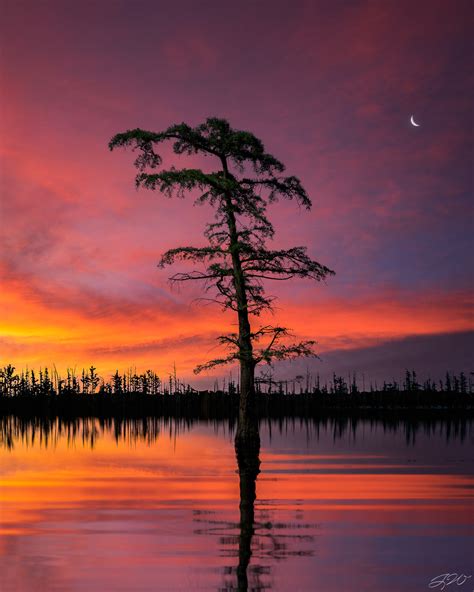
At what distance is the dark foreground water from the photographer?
11.4m

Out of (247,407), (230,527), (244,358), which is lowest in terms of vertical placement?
(230,527)

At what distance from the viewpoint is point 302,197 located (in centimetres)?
3697

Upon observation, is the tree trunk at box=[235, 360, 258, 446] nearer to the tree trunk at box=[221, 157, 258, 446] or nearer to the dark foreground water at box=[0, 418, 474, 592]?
the tree trunk at box=[221, 157, 258, 446]

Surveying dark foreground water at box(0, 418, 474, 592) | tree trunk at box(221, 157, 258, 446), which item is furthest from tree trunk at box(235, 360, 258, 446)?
dark foreground water at box(0, 418, 474, 592)

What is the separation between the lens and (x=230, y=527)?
49.9 ft

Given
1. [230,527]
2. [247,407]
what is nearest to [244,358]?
[247,407]

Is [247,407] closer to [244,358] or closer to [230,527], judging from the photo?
[244,358]

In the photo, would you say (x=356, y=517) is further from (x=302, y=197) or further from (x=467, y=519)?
(x=302, y=197)

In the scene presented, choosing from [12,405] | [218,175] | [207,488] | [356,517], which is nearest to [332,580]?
[356,517]

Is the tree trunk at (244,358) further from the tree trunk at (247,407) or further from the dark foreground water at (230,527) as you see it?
the dark foreground water at (230,527)

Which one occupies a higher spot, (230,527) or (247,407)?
(247,407)

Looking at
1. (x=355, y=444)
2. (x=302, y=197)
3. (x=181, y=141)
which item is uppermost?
(x=181, y=141)

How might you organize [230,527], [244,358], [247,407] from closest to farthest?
[230,527]
[244,358]
[247,407]

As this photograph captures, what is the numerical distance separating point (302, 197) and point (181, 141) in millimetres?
6239
